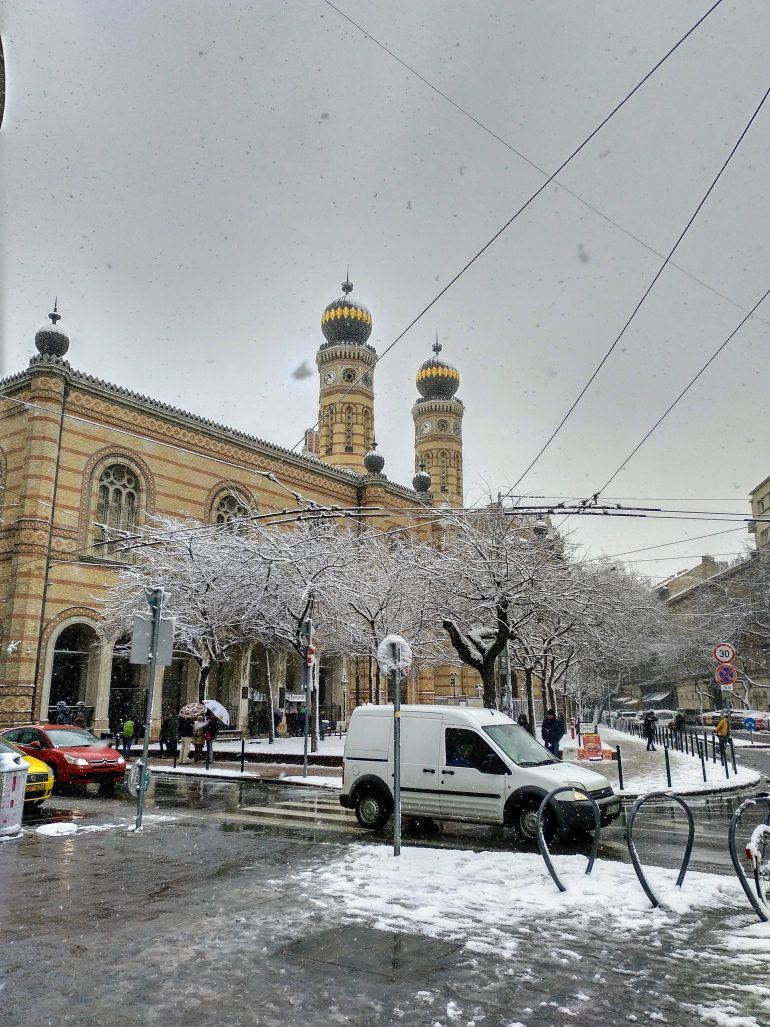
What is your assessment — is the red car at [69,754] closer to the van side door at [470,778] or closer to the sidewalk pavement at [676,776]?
the van side door at [470,778]

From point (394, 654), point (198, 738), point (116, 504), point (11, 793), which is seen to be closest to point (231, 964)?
point (394, 654)

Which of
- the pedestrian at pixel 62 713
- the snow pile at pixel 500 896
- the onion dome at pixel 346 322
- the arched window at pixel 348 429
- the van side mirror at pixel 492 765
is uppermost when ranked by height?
the onion dome at pixel 346 322

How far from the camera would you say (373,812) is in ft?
35.9

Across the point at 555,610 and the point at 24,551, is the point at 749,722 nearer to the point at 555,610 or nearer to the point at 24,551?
the point at 555,610

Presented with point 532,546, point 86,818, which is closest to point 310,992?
point 86,818

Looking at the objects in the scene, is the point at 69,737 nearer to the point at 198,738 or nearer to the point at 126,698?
the point at 198,738

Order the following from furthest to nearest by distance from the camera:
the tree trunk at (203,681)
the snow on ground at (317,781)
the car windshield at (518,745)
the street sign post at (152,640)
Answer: the tree trunk at (203,681)
the snow on ground at (317,781)
the street sign post at (152,640)
the car windshield at (518,745)

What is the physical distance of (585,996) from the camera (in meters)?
4.56

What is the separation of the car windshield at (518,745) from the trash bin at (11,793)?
6.68 m

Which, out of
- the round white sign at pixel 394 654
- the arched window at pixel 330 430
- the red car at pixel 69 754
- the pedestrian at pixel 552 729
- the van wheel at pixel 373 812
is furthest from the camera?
the arched window at pixel 330 430

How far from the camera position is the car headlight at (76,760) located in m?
15.4

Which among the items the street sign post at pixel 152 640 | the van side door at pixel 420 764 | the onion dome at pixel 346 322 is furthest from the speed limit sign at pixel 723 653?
the onion dome at pixel 346 322

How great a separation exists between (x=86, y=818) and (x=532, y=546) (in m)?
14.1

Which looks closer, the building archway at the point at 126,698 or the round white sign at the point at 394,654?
the round white sign at the point at 394,654
